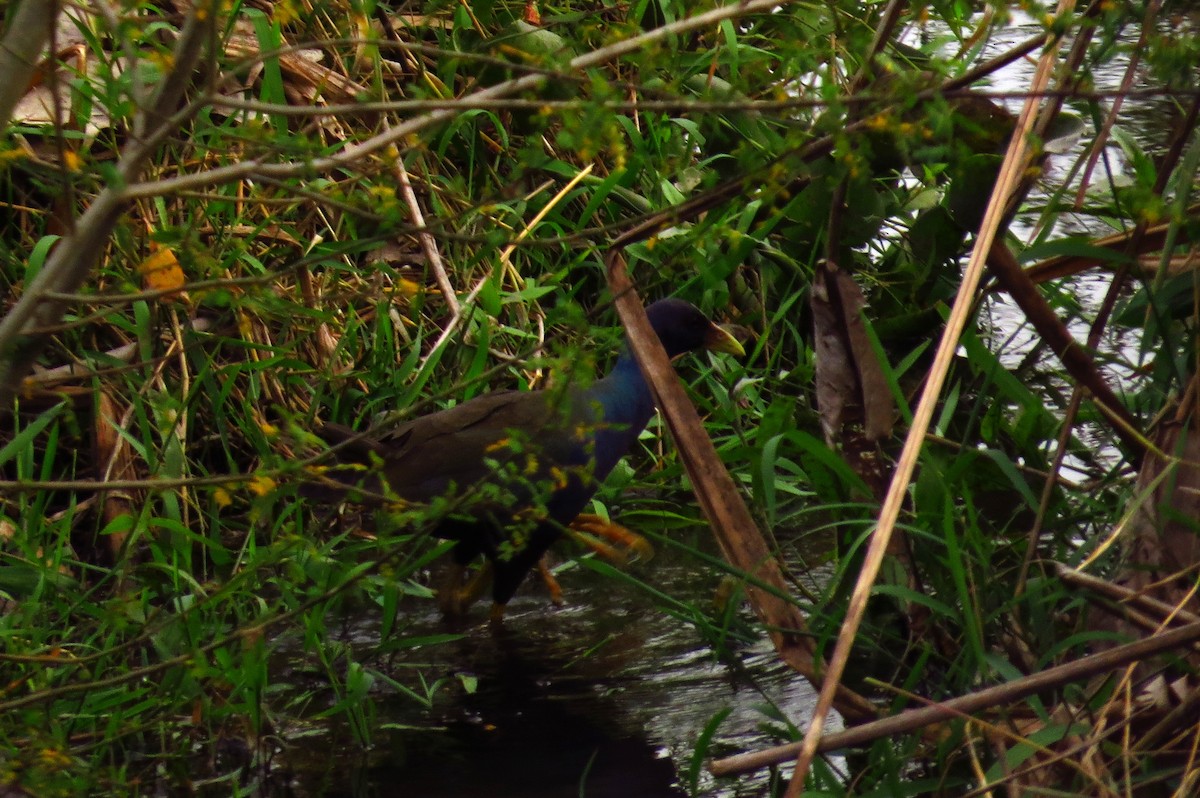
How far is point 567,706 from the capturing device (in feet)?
10.1

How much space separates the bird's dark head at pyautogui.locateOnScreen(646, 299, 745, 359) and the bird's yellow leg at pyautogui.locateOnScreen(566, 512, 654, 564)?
0.53 m

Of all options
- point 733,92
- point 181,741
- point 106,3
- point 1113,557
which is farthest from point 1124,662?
point 181,741

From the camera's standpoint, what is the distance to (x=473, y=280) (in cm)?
448

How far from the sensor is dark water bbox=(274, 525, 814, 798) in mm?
2727

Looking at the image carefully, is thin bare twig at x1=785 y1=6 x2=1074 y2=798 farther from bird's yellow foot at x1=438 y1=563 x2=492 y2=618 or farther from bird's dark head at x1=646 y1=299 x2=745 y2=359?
bird's dark head at x1=646 y1=299 x2=745 y2=359

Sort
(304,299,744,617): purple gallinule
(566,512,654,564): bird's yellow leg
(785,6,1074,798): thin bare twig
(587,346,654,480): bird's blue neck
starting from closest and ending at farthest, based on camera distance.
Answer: (785,6,1074,798): thin bare twig, (304,299,744,617): purple gallinule, (566,512,654,564): bird's yellow leg, (587,346,654,480): bird's blue neck

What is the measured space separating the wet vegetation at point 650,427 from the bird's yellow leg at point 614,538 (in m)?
0.09

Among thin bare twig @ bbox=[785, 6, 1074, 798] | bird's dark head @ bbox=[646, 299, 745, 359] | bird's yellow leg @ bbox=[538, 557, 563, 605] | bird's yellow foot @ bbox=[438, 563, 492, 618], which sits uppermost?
thin bare twig @ bbox=[785, 6, 1074, 798]

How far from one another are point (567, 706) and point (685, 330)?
136cm

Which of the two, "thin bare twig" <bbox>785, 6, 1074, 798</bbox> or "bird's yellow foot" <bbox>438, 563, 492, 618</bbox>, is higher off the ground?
"thin bare twig" <bbox>785, 6, 1074, 798</bbox>

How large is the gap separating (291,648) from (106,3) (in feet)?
6.21

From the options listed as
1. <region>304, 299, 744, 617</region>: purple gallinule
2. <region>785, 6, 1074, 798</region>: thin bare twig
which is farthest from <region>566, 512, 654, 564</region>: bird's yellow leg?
<region>785, 6, 1074, 798</region>: thin bare twig

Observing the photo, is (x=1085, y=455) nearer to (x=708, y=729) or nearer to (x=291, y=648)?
(x=708, y=729)

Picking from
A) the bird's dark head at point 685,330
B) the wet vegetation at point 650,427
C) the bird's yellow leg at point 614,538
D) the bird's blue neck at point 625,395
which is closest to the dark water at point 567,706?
the wet vegetation at point 650,427
